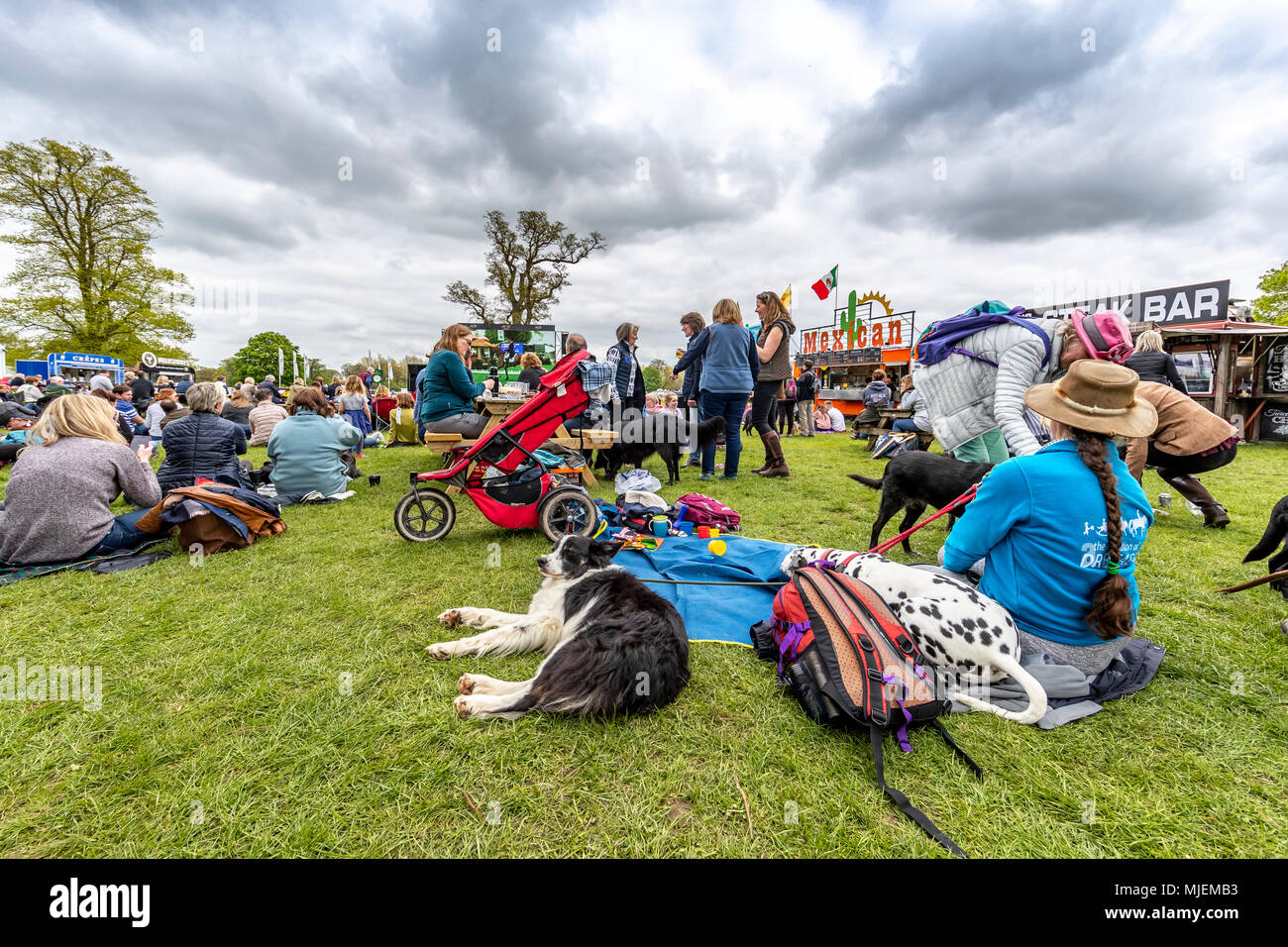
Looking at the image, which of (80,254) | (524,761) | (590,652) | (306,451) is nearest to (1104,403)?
(590,652)

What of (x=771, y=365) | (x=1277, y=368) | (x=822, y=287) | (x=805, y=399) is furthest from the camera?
(x=822, y=287)

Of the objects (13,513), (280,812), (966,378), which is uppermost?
(966,378)

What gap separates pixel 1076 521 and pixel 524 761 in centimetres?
231

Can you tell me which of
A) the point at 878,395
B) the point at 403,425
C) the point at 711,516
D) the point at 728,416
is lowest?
the point at 711,516

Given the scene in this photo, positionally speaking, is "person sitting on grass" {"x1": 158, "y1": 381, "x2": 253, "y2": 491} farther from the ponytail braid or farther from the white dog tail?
the ponytail braid

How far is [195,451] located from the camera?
14.6 feet

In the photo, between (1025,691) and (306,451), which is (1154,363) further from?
(306,451)

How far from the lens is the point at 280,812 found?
144 cm

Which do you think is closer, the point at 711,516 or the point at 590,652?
the point at 590,652
